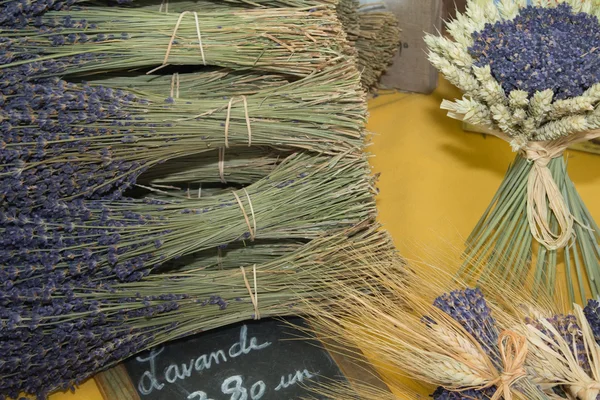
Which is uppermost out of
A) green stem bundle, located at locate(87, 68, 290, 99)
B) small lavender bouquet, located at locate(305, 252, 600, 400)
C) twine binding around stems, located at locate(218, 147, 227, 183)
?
green stem bundle, located at locate(87, 68, 290, 99)

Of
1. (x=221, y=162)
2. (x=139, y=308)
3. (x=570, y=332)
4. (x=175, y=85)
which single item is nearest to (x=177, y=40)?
(x=175, y=85)

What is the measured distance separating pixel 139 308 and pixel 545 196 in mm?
1036

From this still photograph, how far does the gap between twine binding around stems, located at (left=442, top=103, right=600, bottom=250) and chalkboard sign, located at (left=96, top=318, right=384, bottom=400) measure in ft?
2.02

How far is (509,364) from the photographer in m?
1.21

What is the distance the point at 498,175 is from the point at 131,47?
47.8 inches

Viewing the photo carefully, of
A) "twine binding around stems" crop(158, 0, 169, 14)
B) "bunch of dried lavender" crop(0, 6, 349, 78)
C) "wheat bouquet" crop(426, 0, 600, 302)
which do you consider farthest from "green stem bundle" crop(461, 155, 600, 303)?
"twine binding around stems" crop(158, 0, 169, 14)

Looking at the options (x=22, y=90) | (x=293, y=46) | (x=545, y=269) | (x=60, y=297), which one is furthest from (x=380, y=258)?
(x=22, y=90)

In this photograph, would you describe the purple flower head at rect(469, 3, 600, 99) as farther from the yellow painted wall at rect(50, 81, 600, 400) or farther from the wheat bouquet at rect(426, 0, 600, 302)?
the yellow painted wall at rect(50, 81, 600, 400)

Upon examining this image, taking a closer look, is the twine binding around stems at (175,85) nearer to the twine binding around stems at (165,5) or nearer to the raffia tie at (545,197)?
the twine binding around stems at (165,5)

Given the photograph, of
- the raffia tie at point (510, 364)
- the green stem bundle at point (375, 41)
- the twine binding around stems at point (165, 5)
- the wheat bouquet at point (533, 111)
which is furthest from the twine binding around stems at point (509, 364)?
the green stem bundle at point (375, 41)

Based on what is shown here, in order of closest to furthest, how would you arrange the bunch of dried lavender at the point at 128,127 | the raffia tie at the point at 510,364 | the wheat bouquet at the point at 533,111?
the raffia tie at the point at 510,364
the bunch of dried lavender at the point at 128,127
the wheat bouquet at the point at 533,111

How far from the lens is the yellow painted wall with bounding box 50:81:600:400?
2029mm

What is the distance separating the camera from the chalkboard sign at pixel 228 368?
1.67 meters

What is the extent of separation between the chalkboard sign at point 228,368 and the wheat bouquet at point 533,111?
472mm
